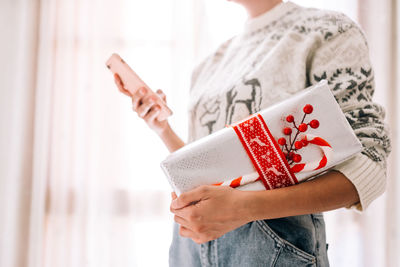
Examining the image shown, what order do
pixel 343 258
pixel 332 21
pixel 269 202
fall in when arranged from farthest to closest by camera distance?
pixel 343 258 → pixel 332 21 → pixel 269 202

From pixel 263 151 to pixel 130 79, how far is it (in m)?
0.38

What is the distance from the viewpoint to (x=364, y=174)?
420mm

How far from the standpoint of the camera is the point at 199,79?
78cm

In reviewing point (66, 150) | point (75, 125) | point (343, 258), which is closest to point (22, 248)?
point (66, 150)

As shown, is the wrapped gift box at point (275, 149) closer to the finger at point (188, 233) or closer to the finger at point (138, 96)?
the finger at point (188, 233)

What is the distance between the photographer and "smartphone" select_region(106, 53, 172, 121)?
26.2 inches

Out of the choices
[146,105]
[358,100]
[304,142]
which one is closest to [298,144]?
[304,142]

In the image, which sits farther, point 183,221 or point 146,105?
point 146,105

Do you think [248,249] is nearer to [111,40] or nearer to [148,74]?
[148,74]

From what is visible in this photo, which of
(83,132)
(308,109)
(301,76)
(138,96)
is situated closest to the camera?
(308,109)

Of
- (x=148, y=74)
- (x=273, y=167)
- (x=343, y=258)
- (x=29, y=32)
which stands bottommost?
(x=343, y=258)

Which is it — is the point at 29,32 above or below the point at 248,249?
above

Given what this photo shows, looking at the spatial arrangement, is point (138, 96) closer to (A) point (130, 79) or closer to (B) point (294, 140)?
(A) point (130, 79)

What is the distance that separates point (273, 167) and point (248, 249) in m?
0.15
